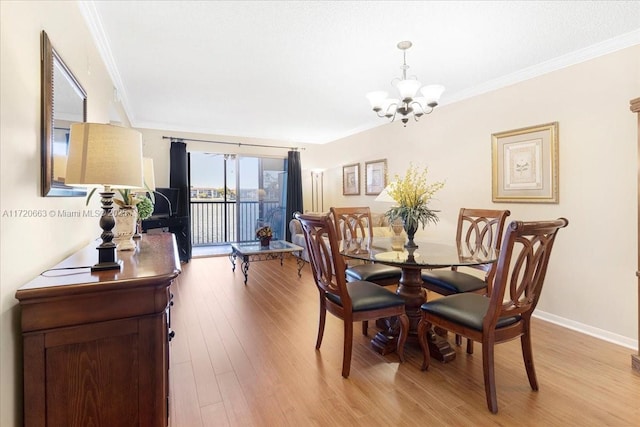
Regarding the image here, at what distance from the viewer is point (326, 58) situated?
289 centimetres

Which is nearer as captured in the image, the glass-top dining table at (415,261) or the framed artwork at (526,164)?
the glass-top dining table at (415,261)

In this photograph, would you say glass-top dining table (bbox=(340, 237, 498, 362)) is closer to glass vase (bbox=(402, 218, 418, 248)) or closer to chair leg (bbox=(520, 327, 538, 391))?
glass vase (bbox=(402, 218, 418, 248))

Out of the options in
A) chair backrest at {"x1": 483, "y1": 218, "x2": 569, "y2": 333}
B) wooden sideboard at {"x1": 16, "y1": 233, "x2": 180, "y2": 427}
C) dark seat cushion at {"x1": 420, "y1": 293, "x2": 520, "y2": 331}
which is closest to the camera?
wooden sideboard at {"x1": 16, "y1": 233, "x2": 180, "y2": 427}

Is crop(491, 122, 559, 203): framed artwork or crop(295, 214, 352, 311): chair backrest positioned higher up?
crop(491, 122, 559, 203): framed artwork

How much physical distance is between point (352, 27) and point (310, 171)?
15.2 feet

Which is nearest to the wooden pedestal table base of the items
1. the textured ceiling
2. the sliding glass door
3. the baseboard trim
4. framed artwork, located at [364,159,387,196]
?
the baseboard trim

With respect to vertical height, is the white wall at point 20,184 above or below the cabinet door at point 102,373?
above

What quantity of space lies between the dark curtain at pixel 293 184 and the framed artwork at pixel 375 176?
5.47 feet

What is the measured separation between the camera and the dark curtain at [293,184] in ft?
21.6

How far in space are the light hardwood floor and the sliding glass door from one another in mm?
3907

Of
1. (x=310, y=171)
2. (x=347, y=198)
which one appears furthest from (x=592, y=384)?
(x=310, y=171)

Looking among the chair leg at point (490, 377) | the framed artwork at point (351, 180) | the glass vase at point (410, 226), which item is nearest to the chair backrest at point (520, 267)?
the chair leg at point (490, 377)

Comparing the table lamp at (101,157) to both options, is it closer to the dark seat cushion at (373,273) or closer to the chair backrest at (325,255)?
→ the chair backrest at (325,255)

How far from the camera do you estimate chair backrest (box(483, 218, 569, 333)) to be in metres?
1.59
